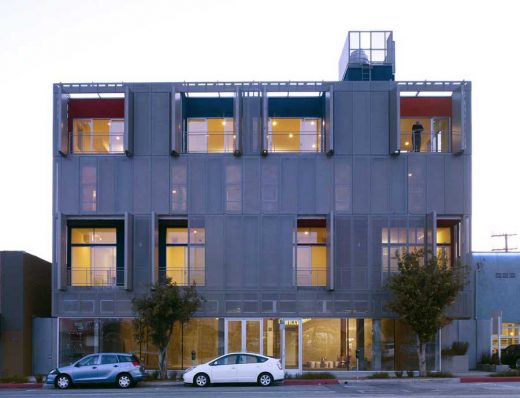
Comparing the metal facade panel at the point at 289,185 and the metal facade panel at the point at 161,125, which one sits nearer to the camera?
the metal facade panel at the point at 289,185

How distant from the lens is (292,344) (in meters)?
32.3

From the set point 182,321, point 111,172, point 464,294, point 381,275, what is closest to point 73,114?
point 111,172

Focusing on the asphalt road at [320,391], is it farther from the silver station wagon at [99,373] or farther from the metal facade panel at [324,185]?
the metal facade panel at [324,185]

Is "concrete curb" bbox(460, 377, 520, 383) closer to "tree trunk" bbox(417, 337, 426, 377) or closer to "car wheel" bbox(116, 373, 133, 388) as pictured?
"tree trunk" bbox(417, 337, 426, 377)

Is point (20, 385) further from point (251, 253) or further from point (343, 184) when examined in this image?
point (343, 184)

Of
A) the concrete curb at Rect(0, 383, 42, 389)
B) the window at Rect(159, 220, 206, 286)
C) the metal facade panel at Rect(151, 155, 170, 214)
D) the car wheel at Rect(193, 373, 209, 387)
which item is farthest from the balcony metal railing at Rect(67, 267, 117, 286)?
the car wheel at Rect(193, 373, 209, 387)

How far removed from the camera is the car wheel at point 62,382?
27375 mm

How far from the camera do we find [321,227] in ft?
114

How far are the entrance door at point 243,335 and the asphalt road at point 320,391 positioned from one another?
4.99m

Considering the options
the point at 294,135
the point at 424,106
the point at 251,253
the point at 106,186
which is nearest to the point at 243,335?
the point at 251,253

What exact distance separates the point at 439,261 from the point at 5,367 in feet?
65.8

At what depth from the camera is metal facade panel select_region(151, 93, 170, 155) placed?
3322 centimetres

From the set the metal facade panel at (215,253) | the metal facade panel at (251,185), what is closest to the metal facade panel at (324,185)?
the metal facade panel at (251,185)

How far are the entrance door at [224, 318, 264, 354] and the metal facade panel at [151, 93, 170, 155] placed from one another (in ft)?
28.4
